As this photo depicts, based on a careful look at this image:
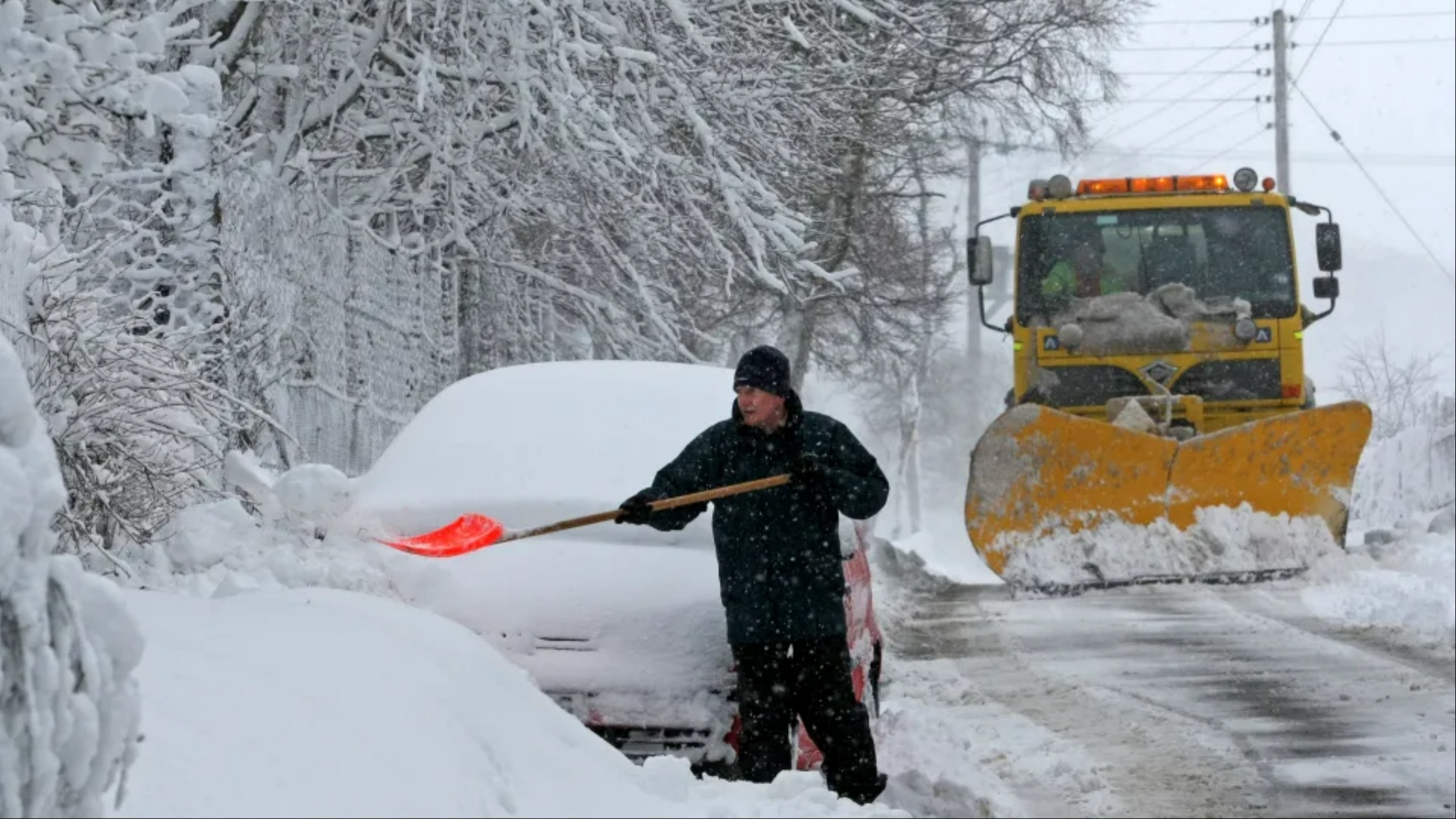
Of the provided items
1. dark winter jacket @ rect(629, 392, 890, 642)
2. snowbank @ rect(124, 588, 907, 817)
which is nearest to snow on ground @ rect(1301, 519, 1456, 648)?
dark winter jacket @ rect(629, 392, 890, 642)

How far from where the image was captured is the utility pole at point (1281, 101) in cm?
3194

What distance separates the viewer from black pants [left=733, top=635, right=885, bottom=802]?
5273mm

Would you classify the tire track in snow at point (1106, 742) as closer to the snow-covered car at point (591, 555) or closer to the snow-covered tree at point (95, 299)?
the snow-covered car at point (591, 555)

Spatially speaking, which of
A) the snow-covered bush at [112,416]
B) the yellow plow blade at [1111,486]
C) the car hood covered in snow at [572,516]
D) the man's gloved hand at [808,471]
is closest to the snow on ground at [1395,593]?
the yellow plow blade at [1111,486]

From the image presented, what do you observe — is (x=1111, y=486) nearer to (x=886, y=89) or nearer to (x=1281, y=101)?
(x=886, y=89)

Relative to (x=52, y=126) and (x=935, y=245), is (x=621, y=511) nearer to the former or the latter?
(x=52, y=126)

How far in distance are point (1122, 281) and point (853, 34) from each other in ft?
9.15

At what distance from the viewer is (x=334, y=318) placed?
1156 cm

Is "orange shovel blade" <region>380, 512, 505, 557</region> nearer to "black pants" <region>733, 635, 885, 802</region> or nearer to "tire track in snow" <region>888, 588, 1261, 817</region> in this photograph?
"black pants" <region>733, 635, 885, 802</region>

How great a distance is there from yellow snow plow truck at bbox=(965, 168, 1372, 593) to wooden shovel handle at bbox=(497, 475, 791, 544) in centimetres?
639

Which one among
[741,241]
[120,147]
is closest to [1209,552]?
[741,241]

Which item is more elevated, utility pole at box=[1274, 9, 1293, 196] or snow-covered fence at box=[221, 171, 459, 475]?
utility pole at box=[1274, 9, 1293, 196]

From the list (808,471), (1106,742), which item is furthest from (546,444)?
(1106,742)

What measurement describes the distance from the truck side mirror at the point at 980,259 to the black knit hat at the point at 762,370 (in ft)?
24.7
